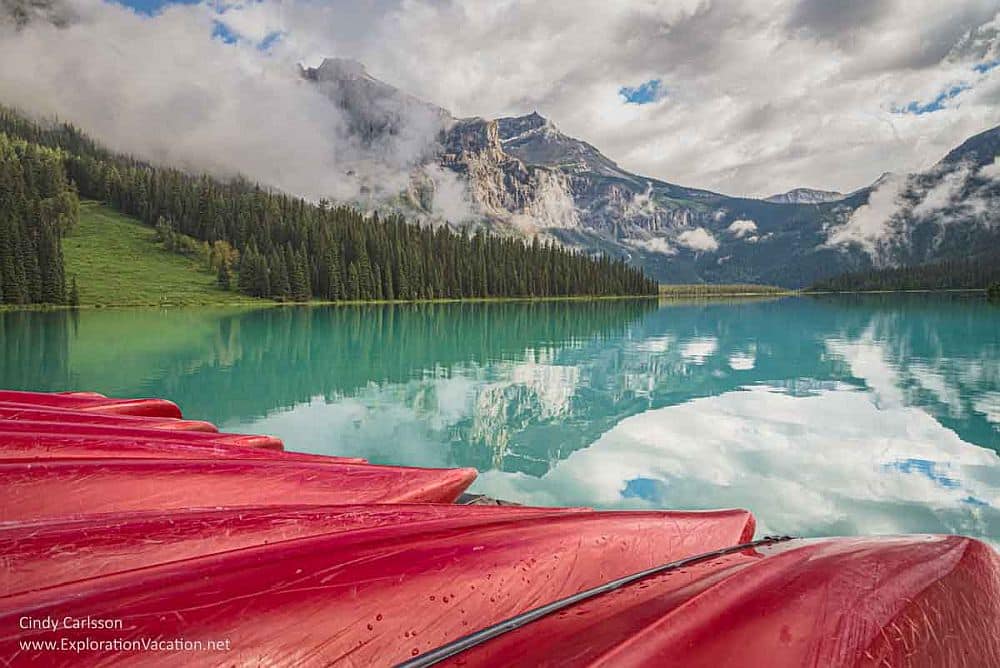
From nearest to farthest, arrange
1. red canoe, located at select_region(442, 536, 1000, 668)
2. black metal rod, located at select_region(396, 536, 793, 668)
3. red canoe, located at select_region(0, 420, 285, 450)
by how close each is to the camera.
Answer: red canoe, located at select_region(442, 536, 1000, 668) → black metal rod, located at select_region(396, 536, 793, 668) → red canoe, located at select_region(0, 420, 285, 450)

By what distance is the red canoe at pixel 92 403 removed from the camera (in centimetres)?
812

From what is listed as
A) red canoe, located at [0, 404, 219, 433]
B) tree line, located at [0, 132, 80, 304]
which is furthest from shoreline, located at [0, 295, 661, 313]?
red canoe, located at [0, 404, 219, 433]

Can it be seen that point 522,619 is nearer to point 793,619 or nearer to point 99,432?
point 793,619

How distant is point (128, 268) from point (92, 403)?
11481cm

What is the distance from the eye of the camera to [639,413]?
15.4 m

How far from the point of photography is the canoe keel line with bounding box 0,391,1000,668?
6.36 ft

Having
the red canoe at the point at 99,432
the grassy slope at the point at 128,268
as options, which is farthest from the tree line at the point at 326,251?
the red canoe at the point at 99,432

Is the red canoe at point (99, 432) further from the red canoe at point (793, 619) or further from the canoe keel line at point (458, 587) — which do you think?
the red canoe at point (793, 619)

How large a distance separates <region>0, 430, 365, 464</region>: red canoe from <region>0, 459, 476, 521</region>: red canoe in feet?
1.45

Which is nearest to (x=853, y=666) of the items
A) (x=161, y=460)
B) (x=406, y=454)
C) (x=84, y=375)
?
(x=161, y=460)

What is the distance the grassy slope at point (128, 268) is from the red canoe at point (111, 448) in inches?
3786

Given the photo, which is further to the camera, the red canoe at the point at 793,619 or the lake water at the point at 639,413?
the lake water at the point at 639,413

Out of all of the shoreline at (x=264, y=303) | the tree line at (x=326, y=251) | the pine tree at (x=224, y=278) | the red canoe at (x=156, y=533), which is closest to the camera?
the red canoe at (x=156, y=533)

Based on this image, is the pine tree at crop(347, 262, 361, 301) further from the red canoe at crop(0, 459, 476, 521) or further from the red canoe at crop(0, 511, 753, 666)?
the red canoe at crop(0, 511, 753, 666)
